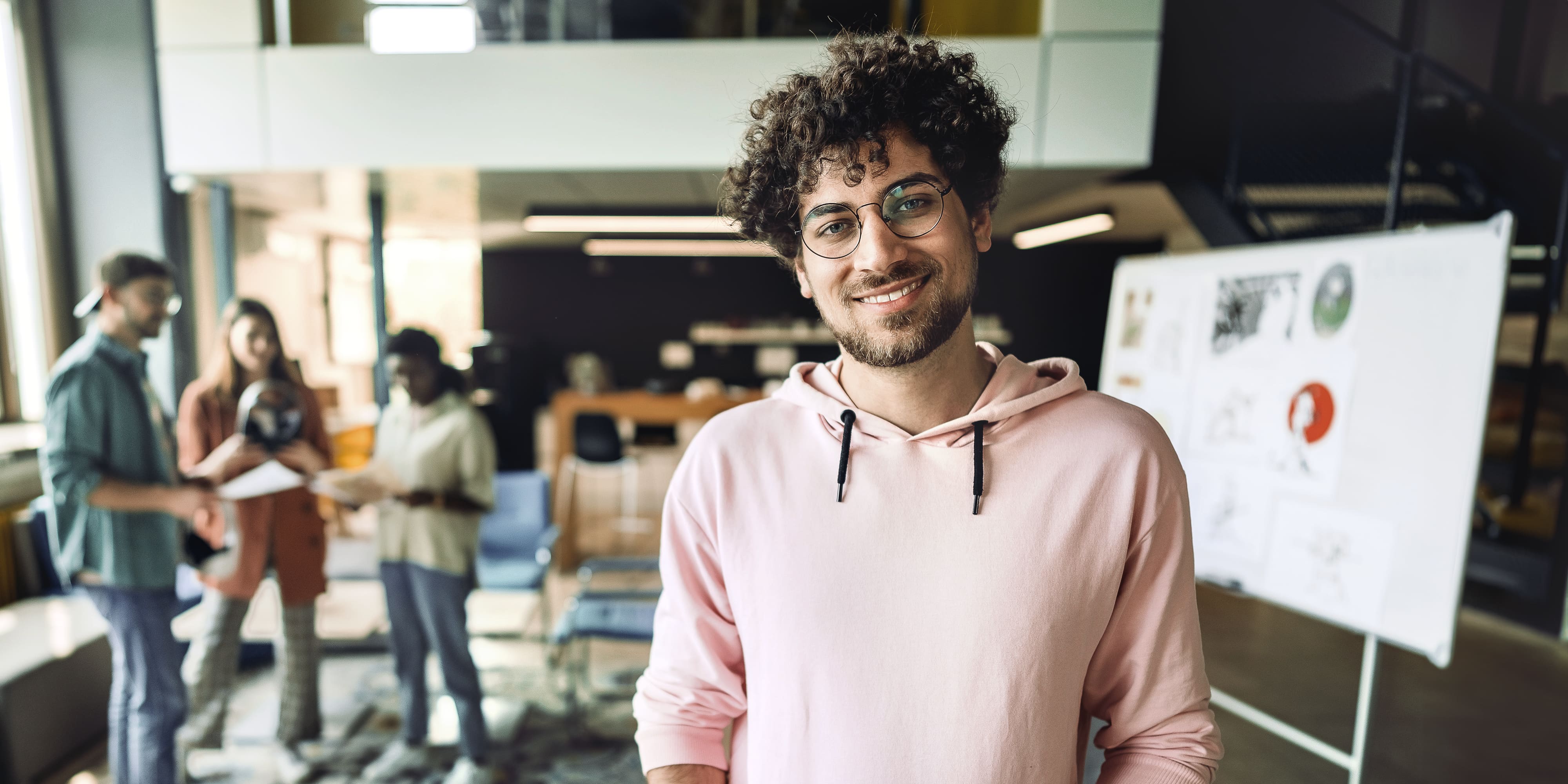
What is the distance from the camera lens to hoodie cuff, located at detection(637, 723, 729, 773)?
0.97 metres

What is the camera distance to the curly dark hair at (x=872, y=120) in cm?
92

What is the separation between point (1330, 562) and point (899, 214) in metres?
1.76

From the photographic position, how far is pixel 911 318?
0.90 metres

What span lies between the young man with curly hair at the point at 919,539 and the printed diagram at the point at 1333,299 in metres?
1.36

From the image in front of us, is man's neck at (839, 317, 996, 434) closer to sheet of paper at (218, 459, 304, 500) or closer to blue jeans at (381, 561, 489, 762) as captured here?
blue jeans at (381, 561, 489, 762)

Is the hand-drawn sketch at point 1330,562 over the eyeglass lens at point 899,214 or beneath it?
beneath

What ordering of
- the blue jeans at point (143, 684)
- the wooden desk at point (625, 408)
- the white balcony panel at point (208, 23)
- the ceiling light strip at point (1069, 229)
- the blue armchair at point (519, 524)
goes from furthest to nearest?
the ceiling light strip at point (1069, 229)
the wooden desk at point (625, 408)
the blue armchair at point (519, 524)
the white balcony panel at point (208, 23)
the blue jeans at point (143, 684)

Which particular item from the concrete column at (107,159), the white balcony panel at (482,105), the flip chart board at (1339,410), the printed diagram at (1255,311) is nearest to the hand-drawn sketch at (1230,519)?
the flip chart board at (1339,410)

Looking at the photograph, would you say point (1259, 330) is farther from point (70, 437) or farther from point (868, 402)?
point (70, 437)

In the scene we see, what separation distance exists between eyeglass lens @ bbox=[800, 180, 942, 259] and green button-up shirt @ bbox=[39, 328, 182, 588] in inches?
98.2

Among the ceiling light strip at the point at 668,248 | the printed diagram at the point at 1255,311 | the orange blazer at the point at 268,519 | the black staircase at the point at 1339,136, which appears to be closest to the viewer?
the printed diagram at the point at 1255,311

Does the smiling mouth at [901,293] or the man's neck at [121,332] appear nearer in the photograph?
the smiling mouth at [901,293]

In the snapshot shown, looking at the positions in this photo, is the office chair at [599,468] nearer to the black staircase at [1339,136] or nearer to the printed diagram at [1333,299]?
the black staircase at [1339,136]

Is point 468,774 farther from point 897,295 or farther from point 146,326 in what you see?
point 897,295
